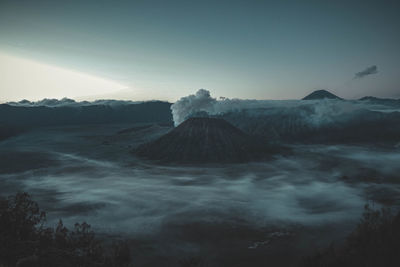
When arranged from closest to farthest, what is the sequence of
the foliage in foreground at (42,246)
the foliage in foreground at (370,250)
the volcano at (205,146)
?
the foliage in foreground at (42,246), the foliage in foreground at (370,250), the volcano at (205,146)

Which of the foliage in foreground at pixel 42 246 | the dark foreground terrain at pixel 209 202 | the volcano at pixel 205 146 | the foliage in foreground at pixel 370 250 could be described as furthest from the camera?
the volcano at pixel 205 146

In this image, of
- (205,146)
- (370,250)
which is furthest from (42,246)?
(205,146)

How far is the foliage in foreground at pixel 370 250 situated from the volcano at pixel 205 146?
201 feet

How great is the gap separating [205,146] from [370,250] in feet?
239

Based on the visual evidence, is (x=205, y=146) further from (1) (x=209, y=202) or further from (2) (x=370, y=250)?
(2) (x=370, y=250)

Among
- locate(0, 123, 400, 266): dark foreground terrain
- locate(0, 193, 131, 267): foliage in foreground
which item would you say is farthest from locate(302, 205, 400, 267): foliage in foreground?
locate(0, 193, 131, 267): foliage in foreground

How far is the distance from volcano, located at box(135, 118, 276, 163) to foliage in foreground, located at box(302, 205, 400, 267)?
201 ft

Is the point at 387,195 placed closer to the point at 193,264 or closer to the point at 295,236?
the point at 295,236

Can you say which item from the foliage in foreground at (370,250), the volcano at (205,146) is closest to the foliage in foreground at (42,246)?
the foliage in foreground at (370,250)

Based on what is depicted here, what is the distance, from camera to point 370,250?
14195 millimetres

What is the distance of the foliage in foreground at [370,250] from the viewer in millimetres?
12672

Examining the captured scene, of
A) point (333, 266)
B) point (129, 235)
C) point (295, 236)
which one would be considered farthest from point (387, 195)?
point (129, 235)

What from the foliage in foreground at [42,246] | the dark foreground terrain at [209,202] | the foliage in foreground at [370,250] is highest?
the foliage in foreground at [42,246]

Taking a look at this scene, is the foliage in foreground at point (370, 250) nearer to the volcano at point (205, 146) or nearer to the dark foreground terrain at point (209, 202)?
the dark foreground terrain at point (209, 202)
